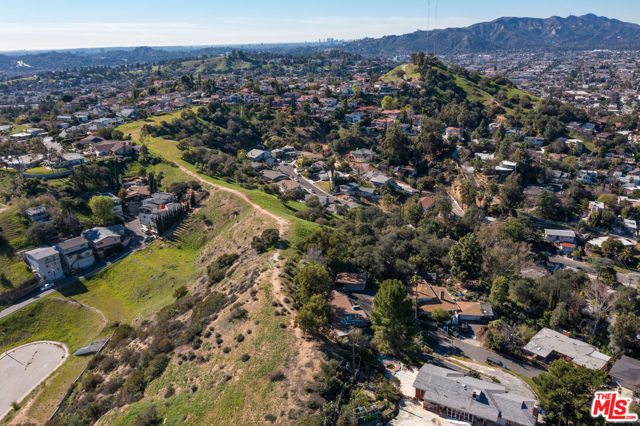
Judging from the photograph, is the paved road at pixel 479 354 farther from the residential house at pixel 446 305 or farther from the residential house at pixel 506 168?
the residential house at pixel 506 168

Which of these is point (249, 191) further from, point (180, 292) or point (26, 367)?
point (26, 367)

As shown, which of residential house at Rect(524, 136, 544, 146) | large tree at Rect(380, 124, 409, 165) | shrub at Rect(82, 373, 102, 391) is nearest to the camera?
shrub at Rect(82, 373, 102, 391)

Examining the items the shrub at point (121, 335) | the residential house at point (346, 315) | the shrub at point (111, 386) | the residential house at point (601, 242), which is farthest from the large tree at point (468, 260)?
the shrub at point (121, 335)

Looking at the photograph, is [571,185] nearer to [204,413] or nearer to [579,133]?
[579,133]

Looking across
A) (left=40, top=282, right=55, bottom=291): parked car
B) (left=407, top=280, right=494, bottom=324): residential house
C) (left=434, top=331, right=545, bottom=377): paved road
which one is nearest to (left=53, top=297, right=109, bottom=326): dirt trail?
(left=40, top=282, right=55, bottom=291): parked car

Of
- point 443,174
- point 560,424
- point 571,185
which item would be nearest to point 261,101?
point 443,174

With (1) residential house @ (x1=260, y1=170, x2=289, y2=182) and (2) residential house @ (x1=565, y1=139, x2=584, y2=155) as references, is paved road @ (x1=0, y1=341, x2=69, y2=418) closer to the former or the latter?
(1) residential house @ (x1=260, y1=170, x2=289, y2=182)

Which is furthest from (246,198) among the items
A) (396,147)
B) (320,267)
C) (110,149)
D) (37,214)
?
(396,147)
